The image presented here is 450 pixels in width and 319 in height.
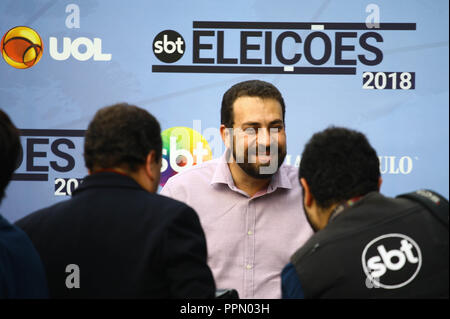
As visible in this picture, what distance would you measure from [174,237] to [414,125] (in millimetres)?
1751

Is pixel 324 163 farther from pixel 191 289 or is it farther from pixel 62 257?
pixel 62 257

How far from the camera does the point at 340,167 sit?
4.47 feet

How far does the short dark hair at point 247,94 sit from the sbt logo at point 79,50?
34.4 inches

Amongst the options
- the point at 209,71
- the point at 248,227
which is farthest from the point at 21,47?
the point at 248,227

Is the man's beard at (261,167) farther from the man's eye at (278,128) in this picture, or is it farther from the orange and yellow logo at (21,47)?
the orange and yellow logo at (21,47)

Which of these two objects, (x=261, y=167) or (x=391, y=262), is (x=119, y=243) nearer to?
(x=391, y=262)

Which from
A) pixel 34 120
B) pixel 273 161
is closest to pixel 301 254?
pixel 273 161

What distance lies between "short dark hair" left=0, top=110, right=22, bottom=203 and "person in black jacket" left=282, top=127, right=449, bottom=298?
758 mm

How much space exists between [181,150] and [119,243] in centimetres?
142

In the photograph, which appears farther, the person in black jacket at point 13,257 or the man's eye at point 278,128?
the man's eye at point 278,128

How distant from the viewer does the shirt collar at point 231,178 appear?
204cm

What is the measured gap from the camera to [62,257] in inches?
49.1

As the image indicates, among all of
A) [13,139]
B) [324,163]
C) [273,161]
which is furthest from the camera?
[273,161]

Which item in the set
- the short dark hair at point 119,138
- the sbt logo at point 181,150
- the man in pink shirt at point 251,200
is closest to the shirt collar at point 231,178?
the man in pink shirt at point 251,200
